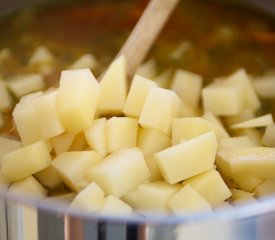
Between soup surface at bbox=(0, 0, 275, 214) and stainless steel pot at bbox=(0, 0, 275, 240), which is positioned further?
soup surface at bbox=(0, 0, 275, 214)

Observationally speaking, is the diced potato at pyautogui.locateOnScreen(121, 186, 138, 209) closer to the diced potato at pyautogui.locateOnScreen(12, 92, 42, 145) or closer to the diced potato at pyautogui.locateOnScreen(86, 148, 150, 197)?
the diced potato at pyautogui.locateOnScreen(86, 148, 150, 197)

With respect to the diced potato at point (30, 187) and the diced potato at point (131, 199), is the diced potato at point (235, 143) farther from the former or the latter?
the diced potato at point (30, 187)

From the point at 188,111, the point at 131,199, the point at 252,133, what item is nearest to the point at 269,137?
the point at 252,133

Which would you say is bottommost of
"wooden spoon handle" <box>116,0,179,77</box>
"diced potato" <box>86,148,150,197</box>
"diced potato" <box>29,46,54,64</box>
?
"diced potato" <box>29,46,54,64</box>

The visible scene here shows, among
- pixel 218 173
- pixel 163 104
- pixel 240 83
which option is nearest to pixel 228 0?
pixel 240 83

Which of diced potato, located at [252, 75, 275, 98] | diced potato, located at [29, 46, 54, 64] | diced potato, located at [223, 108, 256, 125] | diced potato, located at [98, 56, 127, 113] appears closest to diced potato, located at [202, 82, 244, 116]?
diced potato, located at [223, 108, 256, 125]

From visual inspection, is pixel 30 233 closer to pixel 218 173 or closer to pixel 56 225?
pixel 56 225
